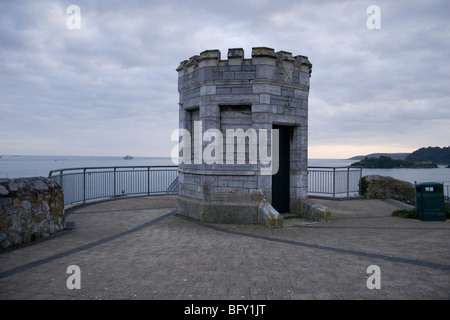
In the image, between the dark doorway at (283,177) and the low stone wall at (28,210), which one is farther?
the dark doorway at (283,177)

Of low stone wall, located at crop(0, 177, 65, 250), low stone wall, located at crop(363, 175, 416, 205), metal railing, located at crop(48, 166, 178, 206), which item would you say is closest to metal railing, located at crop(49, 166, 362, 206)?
metal railing, located at crop(48, 166, 178, 206)

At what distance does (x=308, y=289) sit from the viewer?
3.85 meters

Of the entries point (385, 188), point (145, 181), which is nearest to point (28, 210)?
point (145, 181)

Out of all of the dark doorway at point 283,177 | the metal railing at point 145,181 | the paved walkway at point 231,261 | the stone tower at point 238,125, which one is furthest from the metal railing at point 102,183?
the dark doorway at point 283,177

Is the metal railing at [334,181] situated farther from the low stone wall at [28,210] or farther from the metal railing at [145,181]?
the low stone wall at [28,210]

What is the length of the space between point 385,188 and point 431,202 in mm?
4701

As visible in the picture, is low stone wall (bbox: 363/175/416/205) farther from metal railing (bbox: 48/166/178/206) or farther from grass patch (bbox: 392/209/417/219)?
metal railing (bbox: 48/166/178/206)

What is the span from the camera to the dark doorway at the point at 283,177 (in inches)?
366

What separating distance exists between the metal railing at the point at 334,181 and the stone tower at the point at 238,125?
5.44 m

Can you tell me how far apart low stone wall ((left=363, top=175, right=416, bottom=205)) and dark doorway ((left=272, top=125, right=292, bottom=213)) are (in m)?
5.96

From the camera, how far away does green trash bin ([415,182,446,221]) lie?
339 inches
